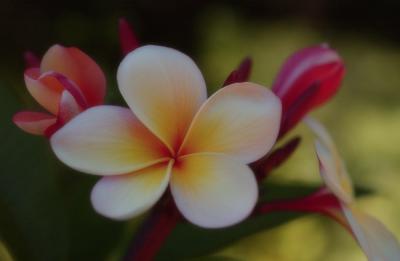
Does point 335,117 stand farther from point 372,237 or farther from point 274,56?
point 372,237

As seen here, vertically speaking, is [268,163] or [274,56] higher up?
[268,163]

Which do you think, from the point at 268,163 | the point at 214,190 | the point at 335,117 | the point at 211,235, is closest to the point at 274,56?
the point at 335,117

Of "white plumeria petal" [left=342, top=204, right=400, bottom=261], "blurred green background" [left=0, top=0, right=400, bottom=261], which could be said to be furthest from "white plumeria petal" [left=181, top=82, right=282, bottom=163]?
"blurred green background" [left=0, top=0, right=400, bottom=261]

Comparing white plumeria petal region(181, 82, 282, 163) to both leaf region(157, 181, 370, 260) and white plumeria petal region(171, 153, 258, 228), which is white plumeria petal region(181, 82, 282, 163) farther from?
leaf region(157, 181, 370, 260)

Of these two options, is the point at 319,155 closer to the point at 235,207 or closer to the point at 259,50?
the point at 235,207

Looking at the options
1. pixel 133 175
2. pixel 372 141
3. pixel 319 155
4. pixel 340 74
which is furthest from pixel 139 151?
pixel 372 141

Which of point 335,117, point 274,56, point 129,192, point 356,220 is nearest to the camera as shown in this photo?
point 129,192
